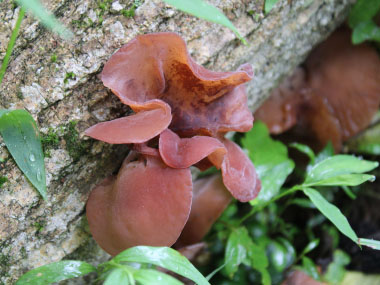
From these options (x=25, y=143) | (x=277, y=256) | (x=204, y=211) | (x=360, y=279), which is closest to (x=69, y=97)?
(x=25, y=143)

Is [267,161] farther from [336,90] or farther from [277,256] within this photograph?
[336,90]

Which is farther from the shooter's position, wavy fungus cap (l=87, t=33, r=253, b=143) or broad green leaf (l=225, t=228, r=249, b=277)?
broad green leaf (l=225, t=228, r=249, b=277)

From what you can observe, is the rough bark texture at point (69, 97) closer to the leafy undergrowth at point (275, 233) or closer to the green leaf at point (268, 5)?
the green leaf at point (268, 5)

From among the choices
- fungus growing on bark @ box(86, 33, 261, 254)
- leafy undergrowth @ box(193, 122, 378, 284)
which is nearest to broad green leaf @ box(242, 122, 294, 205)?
leafy undergrowth @ box(193, 122, 378, 284)

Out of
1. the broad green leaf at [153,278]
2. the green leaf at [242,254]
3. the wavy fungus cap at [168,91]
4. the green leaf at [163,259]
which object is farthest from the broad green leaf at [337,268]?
the broad green leaf at [153,278]

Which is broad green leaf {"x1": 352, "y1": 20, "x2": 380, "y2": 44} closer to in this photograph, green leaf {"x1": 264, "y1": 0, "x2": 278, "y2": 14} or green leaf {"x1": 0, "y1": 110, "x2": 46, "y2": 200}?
green leaf {"x1": 264, "y1": 0, "x2": 278, "y2": 14}

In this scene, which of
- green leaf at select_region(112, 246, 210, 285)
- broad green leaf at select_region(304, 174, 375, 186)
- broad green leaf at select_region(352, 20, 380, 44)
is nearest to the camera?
green leaf at select_region(112, 246, 210, 285)

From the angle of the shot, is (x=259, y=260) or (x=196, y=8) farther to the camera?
(x=259, y=260)
